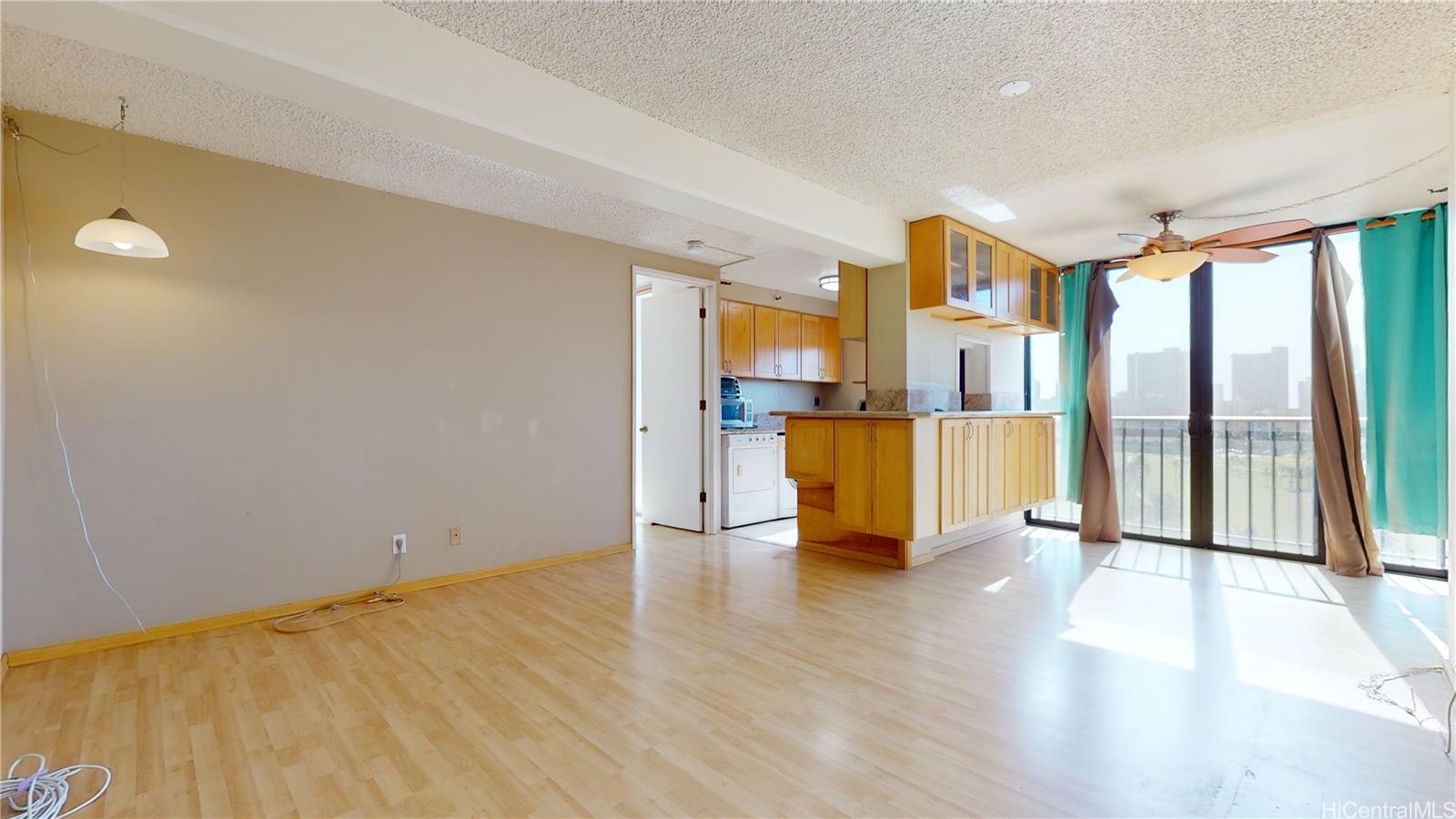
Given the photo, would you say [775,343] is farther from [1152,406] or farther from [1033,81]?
[1033,81]

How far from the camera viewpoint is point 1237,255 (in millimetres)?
3453

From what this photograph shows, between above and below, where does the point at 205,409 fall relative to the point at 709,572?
above

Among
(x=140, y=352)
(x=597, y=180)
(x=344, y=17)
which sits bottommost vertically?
(x=140, y=352)

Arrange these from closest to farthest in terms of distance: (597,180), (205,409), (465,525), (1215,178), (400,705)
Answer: (400,705) < (597,180) < (205,409) < (1215,178) < (465,525)

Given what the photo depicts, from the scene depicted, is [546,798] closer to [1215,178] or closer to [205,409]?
[205,409]

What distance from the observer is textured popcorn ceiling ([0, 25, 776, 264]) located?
2.29 m

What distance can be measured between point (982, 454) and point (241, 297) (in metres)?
4.72

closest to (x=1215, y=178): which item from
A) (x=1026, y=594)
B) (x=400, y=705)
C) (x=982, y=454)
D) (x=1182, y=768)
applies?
(x=982, y=454)

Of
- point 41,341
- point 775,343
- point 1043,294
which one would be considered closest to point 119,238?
point 41,341

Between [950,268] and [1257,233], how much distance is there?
164 cm

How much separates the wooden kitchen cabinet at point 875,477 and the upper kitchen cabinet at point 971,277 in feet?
3.37

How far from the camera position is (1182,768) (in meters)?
1.76

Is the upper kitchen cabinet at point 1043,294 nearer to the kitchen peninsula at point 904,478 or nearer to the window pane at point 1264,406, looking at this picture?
the kitchen peninsula at point 904,478

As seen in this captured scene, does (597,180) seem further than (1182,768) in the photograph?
Yes
